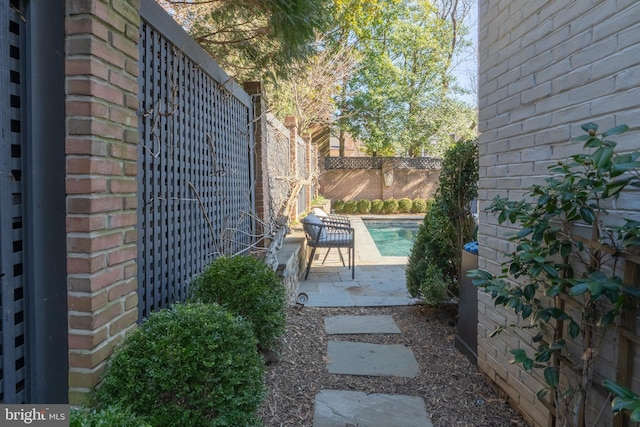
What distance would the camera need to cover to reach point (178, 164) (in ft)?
9.34

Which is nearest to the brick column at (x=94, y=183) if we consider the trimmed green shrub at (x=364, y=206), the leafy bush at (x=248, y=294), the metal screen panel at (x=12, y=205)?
the metal screen panel at (x=12, y=205)

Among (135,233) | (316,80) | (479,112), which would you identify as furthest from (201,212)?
(316,80)

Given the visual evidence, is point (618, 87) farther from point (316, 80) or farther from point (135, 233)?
point (316, 80)

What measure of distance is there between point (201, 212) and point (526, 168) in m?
2.42

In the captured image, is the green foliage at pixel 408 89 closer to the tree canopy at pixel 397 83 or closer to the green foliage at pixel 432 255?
the tree canopy at pixel 397 83

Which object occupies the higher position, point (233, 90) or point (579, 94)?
point (233, 90)

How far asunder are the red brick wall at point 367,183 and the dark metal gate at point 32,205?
1865 cm

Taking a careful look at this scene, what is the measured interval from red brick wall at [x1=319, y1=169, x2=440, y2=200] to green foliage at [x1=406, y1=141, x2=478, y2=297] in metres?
16.1

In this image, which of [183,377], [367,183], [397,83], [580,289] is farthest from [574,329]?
[367,183]

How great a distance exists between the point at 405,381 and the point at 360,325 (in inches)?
45.3

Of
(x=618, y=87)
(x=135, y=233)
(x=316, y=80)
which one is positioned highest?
(x=316, y=80)

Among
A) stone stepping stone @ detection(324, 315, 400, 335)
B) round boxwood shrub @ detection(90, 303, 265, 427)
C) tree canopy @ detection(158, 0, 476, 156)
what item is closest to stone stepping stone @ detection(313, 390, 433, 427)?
round boxwood shrub @ detection(90, 303, 265, 427)

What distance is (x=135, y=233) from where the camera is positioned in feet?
6.18

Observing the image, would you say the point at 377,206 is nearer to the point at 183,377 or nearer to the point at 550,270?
the point at 550,270
